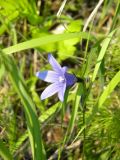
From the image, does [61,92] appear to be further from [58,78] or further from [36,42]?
[36,42]

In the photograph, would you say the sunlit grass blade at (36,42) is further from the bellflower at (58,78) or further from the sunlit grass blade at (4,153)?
the sunlit grass blade at (4,153)

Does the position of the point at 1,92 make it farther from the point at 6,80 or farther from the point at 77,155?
the point at 77,155

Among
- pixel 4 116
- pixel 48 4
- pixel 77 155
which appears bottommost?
pixel 77 155

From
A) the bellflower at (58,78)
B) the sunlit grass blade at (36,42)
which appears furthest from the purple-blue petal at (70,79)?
the sunlit grass blade at (36,42)

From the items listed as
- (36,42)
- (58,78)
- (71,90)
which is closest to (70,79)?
(58,78)

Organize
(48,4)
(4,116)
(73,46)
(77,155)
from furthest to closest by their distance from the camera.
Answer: (48,4) < (73,46) < (77,155) < (4,116)

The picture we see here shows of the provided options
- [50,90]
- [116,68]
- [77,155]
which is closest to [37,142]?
[50,90]
